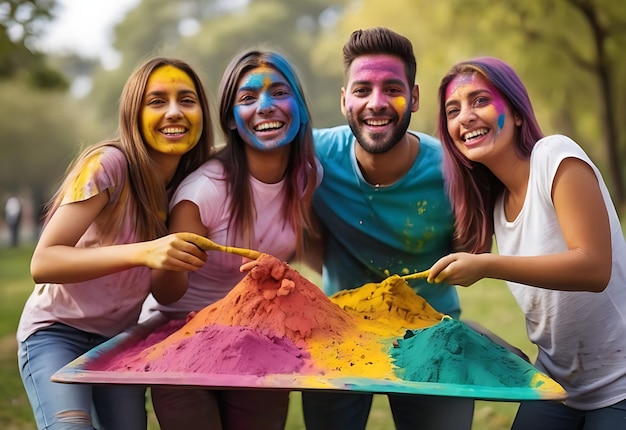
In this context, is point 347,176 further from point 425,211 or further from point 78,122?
point 78,122

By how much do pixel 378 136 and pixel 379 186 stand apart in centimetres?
25

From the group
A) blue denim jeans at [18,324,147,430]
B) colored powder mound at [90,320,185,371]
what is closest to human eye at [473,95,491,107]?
colored powder mound at [90,320,185,371]

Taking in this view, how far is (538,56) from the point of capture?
1232 centimetres

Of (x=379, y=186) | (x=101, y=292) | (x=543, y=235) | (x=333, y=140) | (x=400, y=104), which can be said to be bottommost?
(x=101, y=292)

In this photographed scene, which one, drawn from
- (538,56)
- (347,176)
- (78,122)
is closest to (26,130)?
(78,122)

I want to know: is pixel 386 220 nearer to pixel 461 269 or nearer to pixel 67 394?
pixel 461 269

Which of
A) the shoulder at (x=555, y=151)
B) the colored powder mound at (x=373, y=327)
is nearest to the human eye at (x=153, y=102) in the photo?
the colored powder mound at (x=373, y=327)

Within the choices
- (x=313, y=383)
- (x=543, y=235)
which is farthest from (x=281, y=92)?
(x=313, y=383)

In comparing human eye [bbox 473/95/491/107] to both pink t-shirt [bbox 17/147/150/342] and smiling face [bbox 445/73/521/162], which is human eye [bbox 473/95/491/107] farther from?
pink t-shirt [bbox 17/147/150/342]

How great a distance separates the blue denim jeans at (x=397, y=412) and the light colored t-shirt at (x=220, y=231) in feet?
1.83

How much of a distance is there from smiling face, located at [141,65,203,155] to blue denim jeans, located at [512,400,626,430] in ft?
5.30

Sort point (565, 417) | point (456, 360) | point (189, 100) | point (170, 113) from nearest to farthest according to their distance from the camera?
1. point (456, 360)
2. point (565, 417)
3. point (170, 113)
4. point (189, 100)

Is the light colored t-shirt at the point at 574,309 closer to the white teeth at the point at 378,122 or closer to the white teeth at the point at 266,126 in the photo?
the white teeth at the point at 378,122

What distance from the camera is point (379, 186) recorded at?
10.5 feet
